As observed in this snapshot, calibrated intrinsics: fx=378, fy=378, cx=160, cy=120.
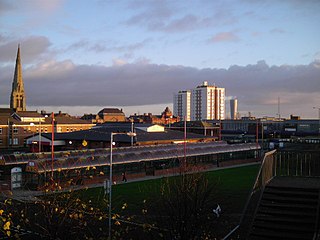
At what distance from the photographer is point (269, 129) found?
132m

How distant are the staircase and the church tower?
13475 centimetres

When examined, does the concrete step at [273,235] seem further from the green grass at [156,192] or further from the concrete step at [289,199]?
the green grass at [156,192]

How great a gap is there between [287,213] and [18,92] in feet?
451

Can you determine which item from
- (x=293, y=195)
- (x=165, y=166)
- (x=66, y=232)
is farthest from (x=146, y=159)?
(x=66, y=232)

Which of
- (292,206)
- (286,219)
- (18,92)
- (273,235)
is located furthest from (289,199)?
(18,92)

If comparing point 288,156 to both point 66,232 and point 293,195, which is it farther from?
point 66,232

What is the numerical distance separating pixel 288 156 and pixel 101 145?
50744 millimetres

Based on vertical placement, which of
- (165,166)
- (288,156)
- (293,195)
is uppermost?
(288,156)

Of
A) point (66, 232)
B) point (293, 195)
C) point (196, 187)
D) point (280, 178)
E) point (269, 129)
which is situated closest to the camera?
point (66, 232)

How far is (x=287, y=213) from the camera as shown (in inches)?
544

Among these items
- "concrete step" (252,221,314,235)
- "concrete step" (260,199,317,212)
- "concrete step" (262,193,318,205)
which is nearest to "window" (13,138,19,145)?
"concrete step" (262,193,318,205)

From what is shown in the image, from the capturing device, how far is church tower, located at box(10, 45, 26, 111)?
137712 mm

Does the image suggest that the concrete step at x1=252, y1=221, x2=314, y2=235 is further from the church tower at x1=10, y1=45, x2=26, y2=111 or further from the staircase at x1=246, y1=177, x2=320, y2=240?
the church tower at x1=10, y1=45, x2=26, y2=111

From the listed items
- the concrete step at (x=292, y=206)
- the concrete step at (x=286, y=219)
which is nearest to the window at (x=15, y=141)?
the concrete step at (x=292, y=206)
